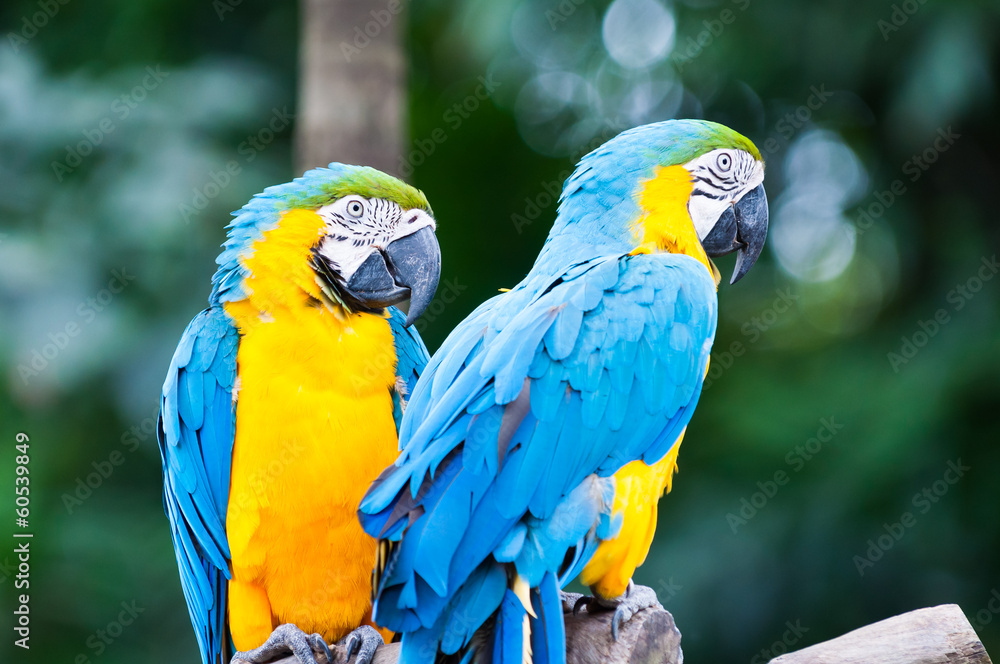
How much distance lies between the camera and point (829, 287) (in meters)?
5.78

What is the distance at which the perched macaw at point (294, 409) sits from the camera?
2.18 m

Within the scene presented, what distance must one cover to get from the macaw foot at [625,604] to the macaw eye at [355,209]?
1117mm

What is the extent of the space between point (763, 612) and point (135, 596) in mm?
3228

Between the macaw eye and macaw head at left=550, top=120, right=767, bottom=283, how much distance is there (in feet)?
1.66

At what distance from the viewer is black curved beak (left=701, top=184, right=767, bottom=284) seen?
7.78ft

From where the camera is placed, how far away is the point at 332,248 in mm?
2320
